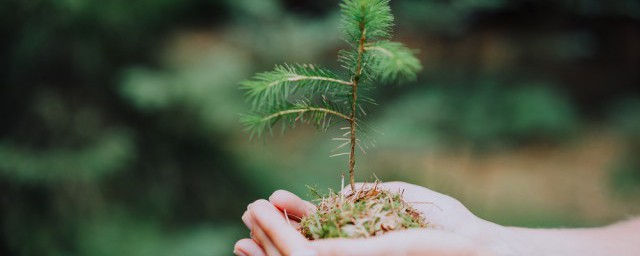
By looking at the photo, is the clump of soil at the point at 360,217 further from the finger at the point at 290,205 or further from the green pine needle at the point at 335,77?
the green pine needle at the point at 335,77

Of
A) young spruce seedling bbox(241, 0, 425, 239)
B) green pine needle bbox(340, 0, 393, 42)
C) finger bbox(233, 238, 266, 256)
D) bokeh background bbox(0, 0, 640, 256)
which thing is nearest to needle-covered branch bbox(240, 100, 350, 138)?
young spruce seedling bbox(241, 0, 425, 239)

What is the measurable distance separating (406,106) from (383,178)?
0.40 metres

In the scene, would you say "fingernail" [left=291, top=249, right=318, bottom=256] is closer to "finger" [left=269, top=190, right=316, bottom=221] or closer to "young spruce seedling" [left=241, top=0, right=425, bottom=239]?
"young spruce seedling" [left=241, top=0, right=425, bottom=239]

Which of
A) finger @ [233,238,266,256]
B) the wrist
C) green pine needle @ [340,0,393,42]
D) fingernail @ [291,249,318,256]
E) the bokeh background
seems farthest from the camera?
the bokeh background

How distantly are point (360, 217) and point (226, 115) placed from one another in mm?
1578

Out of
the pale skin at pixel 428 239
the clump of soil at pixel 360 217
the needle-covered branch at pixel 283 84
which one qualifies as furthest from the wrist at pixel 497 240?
the needle-covered branch at pixel 283 84

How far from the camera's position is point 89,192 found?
2502 millimetres

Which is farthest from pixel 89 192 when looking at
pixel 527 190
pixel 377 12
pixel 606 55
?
pixel 606 55

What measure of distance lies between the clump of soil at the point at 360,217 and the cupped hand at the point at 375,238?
0.04 m

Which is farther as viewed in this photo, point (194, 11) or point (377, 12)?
point (194, 11)

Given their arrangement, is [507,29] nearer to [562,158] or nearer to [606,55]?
[606,55]

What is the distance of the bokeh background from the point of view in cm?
244

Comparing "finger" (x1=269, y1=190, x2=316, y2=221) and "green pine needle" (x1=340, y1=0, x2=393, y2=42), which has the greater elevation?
"green pine needle" (x1=340, y1=0, x2=393, y2=42)

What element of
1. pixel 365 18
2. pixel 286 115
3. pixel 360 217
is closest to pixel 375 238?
pixel 360 217
